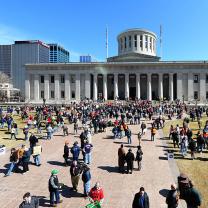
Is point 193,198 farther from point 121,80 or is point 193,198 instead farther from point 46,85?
point 46,85

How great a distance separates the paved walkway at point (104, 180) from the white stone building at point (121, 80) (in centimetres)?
6381

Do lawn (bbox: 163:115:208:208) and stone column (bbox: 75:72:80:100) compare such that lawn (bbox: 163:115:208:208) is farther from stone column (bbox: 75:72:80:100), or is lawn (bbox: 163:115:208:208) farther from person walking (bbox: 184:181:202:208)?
stone column (bbox: 75:72:80:100)

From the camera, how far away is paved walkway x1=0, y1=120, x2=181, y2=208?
12935mm

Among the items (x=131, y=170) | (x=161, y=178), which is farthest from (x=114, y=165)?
(x=161, y=178)

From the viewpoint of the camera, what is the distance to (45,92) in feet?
300

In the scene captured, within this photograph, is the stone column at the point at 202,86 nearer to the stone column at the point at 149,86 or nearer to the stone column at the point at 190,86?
the stone column at the point at 190,86

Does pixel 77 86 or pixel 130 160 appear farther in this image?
pixel 77 86

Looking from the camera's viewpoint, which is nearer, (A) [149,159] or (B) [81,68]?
(A) [149,159]

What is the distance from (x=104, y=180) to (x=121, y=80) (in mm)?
77251

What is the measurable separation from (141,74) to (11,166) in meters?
73.6

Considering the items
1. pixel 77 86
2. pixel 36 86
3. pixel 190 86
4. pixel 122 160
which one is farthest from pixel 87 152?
pixel 36 86

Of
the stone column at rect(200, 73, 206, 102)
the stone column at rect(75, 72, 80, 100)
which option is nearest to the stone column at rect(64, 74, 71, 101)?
the stone column at rect(75, 72, 80, 100)

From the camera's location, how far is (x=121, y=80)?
9188 centimetres

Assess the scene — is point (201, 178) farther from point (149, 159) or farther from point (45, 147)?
point (45, 147)
